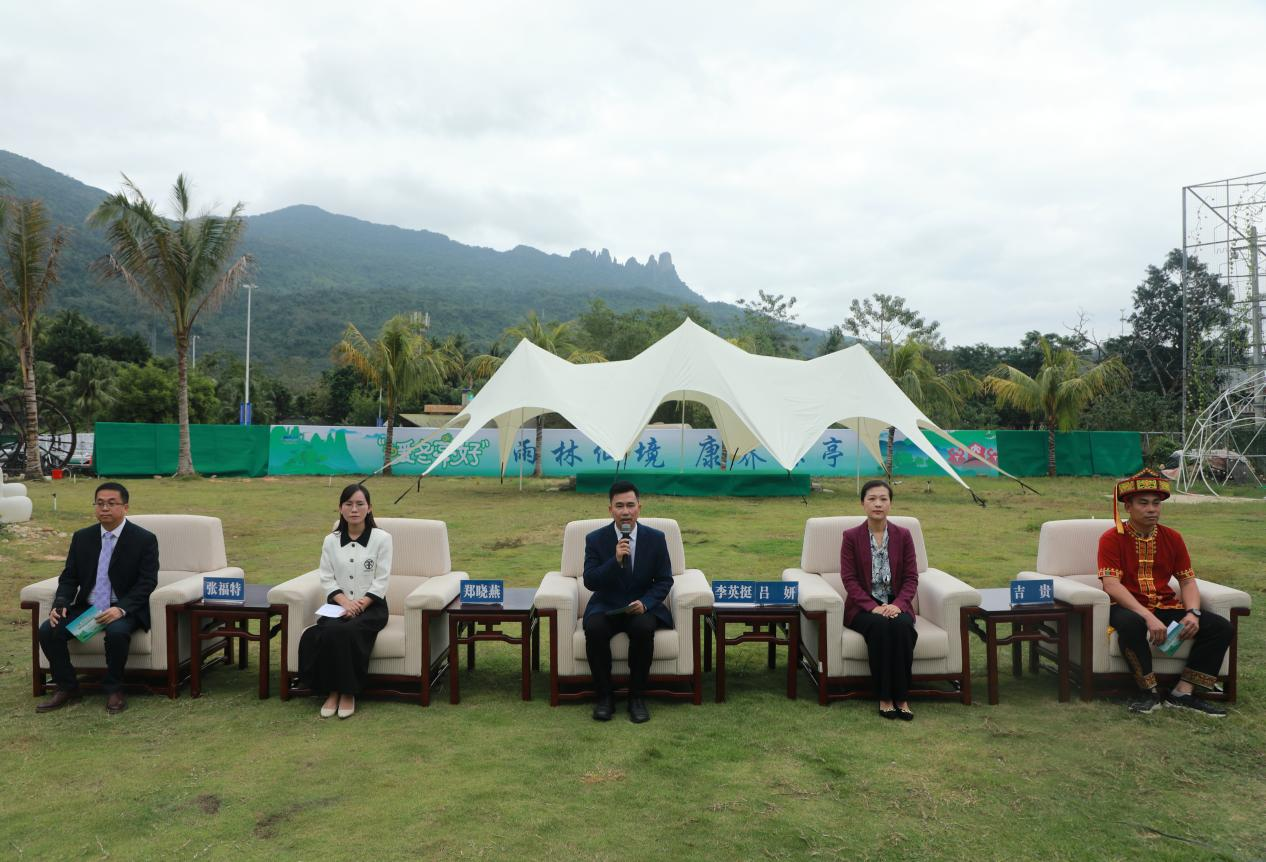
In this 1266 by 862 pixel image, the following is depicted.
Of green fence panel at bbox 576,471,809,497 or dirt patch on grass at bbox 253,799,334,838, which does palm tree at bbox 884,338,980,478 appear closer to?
green fence panel at bbox 576,471,809,497

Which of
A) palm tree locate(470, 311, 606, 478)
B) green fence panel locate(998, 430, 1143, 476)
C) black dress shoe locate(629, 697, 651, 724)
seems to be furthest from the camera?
green fence panel locate(998, 430, 1143, 476)

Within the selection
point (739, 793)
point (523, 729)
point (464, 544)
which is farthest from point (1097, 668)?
point (464, 544)

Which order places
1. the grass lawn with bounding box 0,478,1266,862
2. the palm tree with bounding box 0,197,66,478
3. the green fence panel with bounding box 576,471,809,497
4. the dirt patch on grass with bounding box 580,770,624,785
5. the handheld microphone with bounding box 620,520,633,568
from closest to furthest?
the grass lawn with bounding box 0,478,1266,862, the dirt patch on grass with bounding box 580,770,624,785, the handheld microphone with bounding box 620,520,633,568, the green fence panel with bounding box 576,471,809,497, the palm tree with bounding box 0,197,66,478

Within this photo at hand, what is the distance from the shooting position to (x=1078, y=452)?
67.4 ft

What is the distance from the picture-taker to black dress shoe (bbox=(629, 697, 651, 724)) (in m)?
3.58

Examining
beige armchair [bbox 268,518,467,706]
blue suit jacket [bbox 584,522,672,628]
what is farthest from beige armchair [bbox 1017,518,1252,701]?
beige armchair [bbox 268,518,467,706]

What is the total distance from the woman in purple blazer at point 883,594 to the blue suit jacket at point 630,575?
2.92 feet

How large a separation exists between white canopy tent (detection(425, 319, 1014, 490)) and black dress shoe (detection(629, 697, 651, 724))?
8303mm

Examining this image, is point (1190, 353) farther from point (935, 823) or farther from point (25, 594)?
point (25, 594)

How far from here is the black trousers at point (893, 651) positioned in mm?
3662

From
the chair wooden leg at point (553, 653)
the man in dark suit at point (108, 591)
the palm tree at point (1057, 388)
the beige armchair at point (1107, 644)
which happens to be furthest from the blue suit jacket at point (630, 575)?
the palm tree at point (1057, 388)

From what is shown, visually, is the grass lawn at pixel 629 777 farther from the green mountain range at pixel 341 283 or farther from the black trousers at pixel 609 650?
the green mountain range at pixel 341 283

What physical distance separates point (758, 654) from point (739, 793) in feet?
6.35

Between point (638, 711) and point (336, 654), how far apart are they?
1398 millimetres
